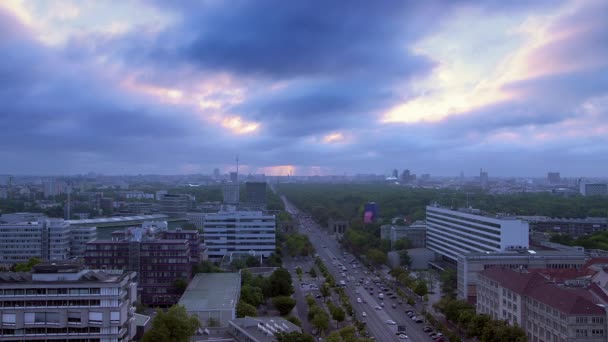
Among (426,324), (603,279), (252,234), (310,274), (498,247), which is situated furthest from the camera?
(252,234)

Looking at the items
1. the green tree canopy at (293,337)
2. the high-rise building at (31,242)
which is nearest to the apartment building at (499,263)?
the green tree canopy at (293,337)

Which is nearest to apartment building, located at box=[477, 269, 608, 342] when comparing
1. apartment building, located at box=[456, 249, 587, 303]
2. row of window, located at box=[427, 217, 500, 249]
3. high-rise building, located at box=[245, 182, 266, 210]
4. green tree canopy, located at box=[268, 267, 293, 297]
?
apartment building, located at box=[456, 249, 587, 303]

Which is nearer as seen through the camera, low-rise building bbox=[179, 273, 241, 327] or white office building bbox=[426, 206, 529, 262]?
low-rise building bbox=[179, 273, 241, 327]

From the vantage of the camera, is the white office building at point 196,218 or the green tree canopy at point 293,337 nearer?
the green tree canopy at point 293,337

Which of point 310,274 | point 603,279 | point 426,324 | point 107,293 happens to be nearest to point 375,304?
point 426,324

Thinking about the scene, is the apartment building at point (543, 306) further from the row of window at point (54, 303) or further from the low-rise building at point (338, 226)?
the low-rise building at point (338, 226)

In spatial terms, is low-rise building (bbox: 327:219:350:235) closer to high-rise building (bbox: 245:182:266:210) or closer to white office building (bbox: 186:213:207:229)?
white office building (bbox: 186:213:207:229)

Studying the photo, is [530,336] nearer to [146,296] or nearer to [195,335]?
[195,335]
